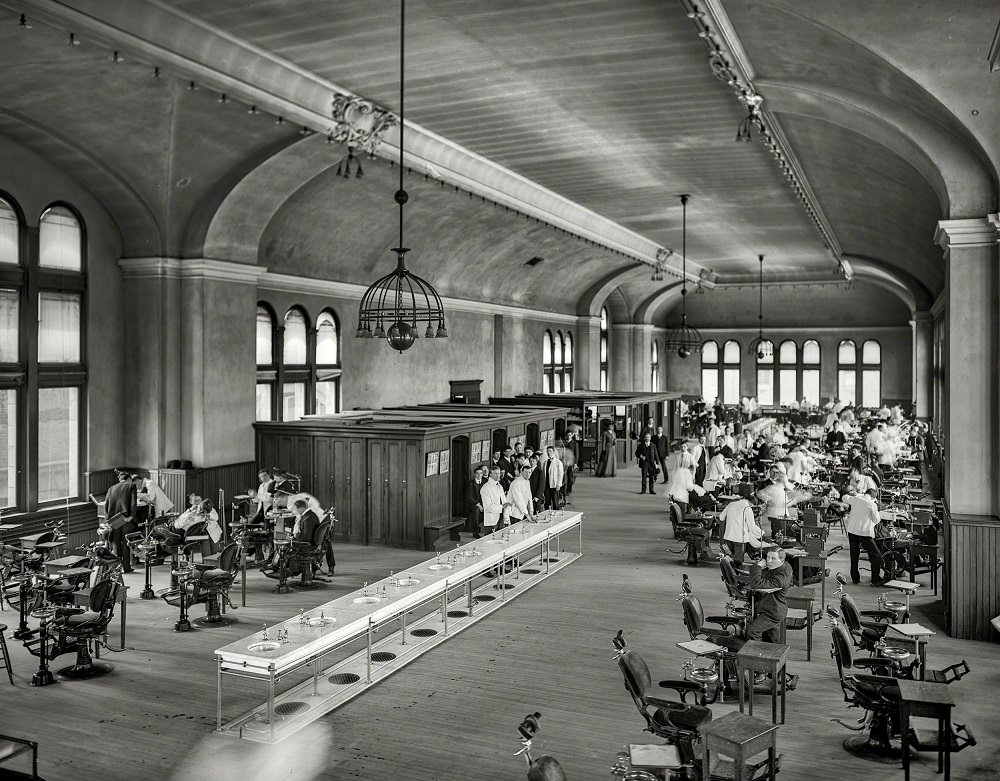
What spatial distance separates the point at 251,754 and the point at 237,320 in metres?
9.48

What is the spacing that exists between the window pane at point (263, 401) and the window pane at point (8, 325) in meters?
5.13

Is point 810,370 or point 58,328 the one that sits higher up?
point 810,370

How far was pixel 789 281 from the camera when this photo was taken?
108 ft

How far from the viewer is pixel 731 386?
4100 centimetres

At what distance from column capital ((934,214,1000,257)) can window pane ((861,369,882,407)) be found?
30681 millimetres

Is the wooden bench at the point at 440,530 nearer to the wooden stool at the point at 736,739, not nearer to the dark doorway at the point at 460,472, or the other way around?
the dark doorway at the point at 460,472

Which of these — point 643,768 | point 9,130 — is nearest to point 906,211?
point 643,768

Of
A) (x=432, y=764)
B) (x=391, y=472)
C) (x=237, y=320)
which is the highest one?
(x=237, y=320)

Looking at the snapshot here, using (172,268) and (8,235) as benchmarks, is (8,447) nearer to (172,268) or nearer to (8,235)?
(8,235)

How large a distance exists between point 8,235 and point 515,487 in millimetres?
8125

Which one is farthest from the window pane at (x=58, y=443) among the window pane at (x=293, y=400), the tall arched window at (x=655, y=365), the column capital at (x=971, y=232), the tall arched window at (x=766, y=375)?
the tall arched window at (x=766, y=375)

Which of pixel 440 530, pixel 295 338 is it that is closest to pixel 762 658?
pixel 440 530

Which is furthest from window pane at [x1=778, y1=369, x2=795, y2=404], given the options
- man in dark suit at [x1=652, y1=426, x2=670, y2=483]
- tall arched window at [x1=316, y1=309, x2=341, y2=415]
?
tall arched window at [x1=316, y1=309, x2=341, y2=415]

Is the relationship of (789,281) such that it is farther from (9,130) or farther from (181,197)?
→ (9,130)
